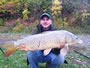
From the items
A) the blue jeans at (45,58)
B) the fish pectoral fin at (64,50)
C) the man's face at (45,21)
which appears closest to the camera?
the fish pectoral fin at (64,50)

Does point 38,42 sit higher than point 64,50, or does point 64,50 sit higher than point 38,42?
point 38,42

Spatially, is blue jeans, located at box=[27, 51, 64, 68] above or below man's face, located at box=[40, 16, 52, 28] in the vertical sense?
below

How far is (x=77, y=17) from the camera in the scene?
13.6 meters

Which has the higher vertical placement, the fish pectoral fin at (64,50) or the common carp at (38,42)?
the common carp at (38,42)

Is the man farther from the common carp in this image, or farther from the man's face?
the common carp

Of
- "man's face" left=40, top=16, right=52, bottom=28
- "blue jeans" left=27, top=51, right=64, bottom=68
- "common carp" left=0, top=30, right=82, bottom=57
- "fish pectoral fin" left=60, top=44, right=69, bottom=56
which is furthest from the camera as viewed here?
"man's face" left=40, top=16, right=52, bottom=28

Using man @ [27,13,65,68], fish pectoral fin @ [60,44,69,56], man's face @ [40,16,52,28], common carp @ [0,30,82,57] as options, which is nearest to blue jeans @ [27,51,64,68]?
man @ [27,13,65,68]

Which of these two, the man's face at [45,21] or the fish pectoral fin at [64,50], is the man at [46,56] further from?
the fish pectoral fin at [64,50]

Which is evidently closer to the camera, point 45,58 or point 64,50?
point 64,50

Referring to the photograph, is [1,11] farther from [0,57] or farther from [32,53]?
[32,53]

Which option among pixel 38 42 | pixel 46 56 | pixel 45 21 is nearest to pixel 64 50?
pixel 46 56

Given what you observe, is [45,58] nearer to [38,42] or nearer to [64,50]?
[64,50]

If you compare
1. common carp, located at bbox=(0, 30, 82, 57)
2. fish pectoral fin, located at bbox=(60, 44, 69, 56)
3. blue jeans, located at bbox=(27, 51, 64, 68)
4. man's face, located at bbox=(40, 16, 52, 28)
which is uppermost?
man's face, located at bbox=(40, 16, 52, 28)

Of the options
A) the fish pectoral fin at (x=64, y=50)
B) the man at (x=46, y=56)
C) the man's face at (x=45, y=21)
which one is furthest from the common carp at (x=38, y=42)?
the man's face at (x=45, y=21)
